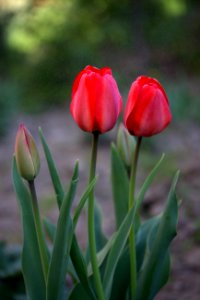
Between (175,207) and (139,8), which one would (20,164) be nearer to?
(175,207)

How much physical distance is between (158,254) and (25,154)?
402 mm

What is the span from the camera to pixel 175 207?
1366 millimetres

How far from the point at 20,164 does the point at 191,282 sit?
115cm

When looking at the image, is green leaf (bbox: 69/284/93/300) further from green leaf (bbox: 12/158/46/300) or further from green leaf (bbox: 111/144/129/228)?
green leaf (bbox: 111/144/129/228)

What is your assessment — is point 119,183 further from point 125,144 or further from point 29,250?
point 29,250

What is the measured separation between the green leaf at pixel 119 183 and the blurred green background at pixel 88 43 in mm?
4176

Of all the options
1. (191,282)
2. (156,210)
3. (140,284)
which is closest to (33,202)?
(140,284)

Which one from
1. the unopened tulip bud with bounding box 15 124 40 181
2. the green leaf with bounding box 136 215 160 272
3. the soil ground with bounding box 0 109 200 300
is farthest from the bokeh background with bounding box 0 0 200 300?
the unopened tulip bud with bounding box 15 124 40 181

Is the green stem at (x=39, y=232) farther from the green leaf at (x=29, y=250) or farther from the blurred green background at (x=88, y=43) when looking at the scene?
the blurred green background at (x=88, y=43)

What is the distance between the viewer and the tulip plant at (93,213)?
1.26 metres

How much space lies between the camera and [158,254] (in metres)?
1.41

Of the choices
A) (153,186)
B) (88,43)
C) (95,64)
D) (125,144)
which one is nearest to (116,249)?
(125,144)

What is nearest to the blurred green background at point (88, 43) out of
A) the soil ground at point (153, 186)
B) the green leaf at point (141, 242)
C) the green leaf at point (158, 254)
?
the soil ground at point (153, 186)

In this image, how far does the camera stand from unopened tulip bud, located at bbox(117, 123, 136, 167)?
1513mm
